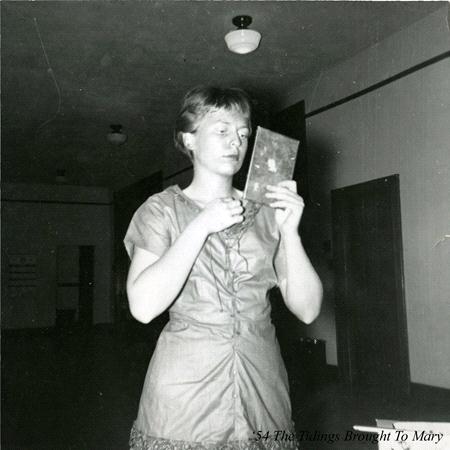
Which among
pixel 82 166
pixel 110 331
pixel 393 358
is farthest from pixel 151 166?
pixel 393 358

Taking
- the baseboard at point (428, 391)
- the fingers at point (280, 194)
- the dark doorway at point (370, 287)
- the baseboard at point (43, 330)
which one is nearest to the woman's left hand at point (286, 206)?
the fingers at point (280, 194)

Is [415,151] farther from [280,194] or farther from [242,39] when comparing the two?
[280,194]

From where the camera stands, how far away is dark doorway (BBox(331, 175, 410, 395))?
4.84 meters

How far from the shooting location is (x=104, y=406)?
4.59 metres

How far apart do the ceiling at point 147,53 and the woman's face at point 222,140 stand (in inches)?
127

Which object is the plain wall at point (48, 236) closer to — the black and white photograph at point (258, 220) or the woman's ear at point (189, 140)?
the black and white photograph at point (258, 220)

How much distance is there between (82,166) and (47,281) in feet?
10.2

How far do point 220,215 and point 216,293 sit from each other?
193 millimetres

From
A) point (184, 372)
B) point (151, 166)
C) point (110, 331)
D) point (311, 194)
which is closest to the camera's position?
point (184, 372)

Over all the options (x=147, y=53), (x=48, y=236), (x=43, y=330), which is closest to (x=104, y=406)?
(x=147, y=53)

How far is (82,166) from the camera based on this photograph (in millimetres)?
10617

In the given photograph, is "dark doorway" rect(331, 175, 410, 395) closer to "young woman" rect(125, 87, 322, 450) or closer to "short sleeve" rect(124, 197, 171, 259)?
"young woman" rect(125, 87, 322, 450)

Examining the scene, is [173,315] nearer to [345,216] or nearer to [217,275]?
[217,275]

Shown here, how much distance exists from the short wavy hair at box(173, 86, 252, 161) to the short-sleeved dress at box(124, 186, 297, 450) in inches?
10.2
